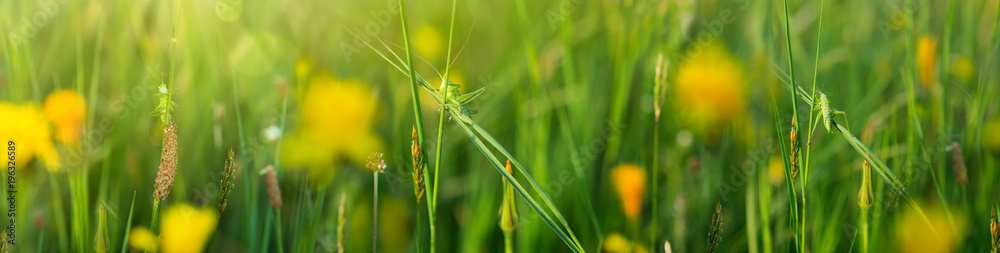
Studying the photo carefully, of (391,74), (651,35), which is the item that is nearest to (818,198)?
(651,35)

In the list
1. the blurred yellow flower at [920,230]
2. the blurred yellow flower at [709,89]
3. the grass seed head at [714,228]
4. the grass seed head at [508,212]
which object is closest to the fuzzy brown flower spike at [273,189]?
the grass seed head at [508,212]

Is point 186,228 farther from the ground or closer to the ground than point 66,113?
closer to the ground

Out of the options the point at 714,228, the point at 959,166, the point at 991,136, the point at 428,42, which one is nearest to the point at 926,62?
the point at 991,136

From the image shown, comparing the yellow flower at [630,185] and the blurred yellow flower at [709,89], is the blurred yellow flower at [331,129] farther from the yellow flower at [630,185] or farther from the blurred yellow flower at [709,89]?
the blurred yellow flower at [709,89]

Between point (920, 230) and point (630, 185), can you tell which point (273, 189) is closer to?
point (630, 185)

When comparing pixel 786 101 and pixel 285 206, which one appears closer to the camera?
pixel 285 206

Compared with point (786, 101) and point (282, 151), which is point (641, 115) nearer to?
point (786, 101)
